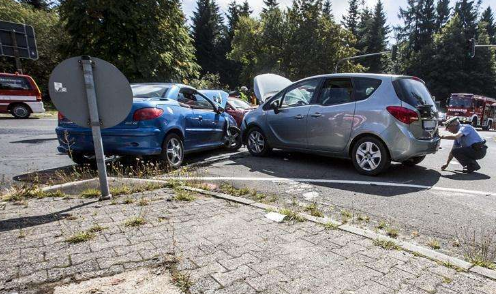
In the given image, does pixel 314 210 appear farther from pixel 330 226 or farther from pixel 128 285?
pixel 128 285

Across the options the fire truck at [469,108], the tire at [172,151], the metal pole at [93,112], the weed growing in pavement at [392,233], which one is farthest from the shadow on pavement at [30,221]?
the fire truck at [469,108]

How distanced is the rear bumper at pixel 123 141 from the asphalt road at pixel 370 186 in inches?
42.6

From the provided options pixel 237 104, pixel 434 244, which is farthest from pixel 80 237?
pixel 237 104

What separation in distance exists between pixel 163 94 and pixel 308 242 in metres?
4.50

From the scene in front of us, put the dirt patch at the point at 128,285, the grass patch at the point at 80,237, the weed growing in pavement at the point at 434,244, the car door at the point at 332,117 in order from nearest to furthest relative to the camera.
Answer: the dirt patch at the point at 128,285 → the grass patch at the point at 80,237 → the weed growing in pavement at the point at 434,244 → the car door at the point at 332,117

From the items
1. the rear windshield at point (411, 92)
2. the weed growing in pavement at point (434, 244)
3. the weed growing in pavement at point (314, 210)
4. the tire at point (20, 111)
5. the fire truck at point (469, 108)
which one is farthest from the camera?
the fire truck at point (469, 108)

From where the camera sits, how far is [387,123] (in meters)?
5.64

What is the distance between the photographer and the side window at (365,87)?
5910 mm

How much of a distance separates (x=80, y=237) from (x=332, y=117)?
15.6ft

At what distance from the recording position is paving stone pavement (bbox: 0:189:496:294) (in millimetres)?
2311

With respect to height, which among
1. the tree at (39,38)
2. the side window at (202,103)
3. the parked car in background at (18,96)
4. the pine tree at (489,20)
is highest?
the pine tree at (489,20)

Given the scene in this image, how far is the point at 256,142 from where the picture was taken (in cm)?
789

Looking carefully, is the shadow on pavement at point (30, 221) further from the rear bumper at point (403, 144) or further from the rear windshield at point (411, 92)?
the rear windshield at point (411, 92)

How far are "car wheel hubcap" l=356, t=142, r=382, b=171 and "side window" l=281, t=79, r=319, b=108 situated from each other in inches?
58.6
